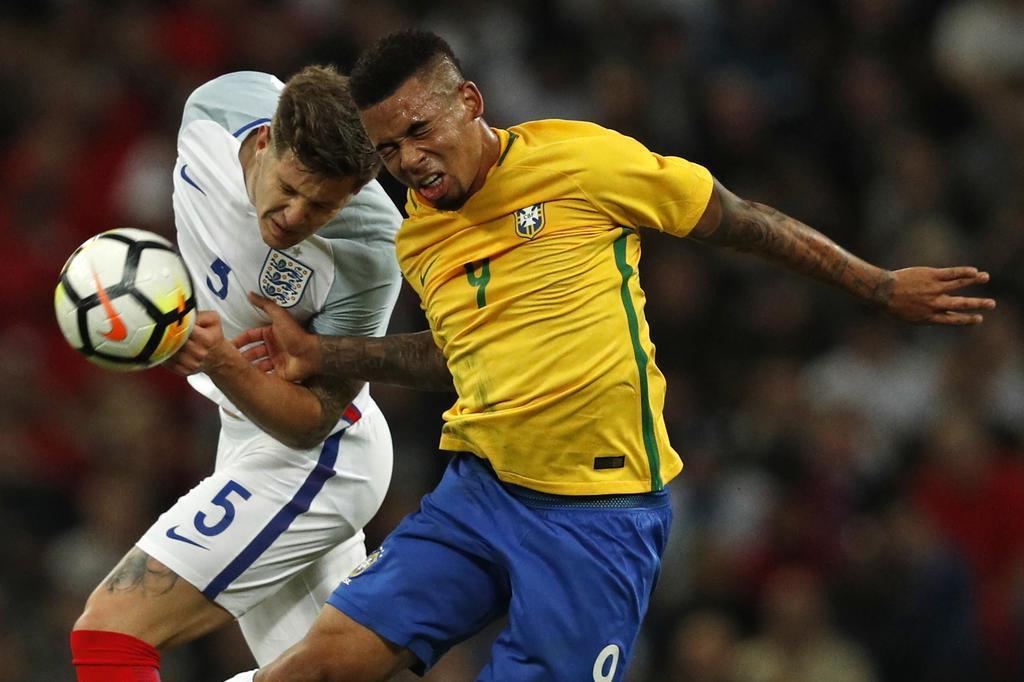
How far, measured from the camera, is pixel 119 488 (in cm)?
799

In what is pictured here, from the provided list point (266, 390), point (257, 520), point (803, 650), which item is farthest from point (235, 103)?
point (803, 650)

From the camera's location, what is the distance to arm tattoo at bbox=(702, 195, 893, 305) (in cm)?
421

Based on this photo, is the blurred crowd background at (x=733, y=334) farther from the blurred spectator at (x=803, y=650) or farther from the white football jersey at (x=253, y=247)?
the white football jersey at (x=253, y=247)

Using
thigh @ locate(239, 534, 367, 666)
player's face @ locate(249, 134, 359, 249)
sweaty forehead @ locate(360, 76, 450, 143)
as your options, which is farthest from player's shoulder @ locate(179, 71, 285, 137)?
thigh @ locate(239, 534, 367, 666)

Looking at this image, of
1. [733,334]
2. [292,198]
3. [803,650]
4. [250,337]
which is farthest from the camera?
[733,334]

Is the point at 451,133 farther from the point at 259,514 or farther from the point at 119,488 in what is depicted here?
the point at 119,488

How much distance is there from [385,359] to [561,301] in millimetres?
652

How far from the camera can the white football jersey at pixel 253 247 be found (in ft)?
14.7

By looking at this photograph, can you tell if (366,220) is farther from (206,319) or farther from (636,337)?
(636,337)

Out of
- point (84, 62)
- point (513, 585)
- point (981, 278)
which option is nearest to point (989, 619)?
point (981, 278)

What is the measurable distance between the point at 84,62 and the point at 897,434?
5.66 metres

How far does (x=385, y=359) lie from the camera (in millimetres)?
4441

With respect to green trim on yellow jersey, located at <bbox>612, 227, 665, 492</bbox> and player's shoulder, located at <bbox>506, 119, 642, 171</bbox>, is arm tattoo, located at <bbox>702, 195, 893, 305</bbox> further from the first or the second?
player's shoulder, located at <bbox>506, 119, 642, 171</bbox>

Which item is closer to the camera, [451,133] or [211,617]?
[451,133]
